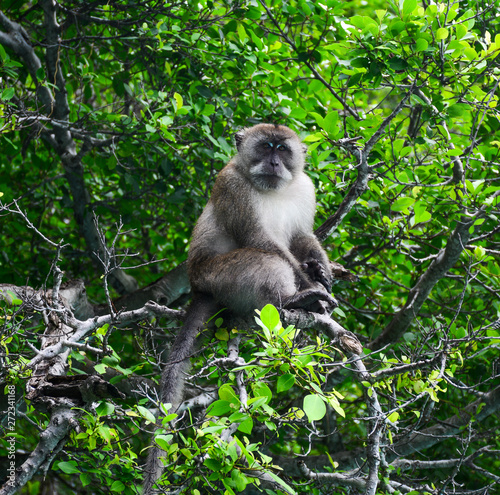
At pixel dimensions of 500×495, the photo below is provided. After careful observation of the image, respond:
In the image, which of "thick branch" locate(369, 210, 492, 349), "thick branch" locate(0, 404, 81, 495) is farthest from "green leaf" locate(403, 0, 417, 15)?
"thick branch" locate(0, 404, 81, 495)

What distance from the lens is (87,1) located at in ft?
21.3

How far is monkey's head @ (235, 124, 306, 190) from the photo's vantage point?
18.2 feet

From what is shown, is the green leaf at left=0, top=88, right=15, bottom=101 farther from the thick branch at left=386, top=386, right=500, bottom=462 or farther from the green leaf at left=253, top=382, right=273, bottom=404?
the thick branch at left=386, top=386, right=500, bottom=462

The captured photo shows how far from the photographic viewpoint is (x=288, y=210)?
18.8 ft

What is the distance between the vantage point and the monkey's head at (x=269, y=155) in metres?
5.54

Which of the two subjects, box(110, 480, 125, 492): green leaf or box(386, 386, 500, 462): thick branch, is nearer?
box(110, 480, 125, 492): green leaf

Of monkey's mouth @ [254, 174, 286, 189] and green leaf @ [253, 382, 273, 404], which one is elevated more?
monkey's mouth @ [254, 174, 286, 189]

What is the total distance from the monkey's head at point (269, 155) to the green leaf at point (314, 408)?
10.1 ft

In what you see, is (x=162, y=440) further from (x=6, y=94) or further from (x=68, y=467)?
(x=6, y=94)

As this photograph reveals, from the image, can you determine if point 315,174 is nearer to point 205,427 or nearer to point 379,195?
point 379,195

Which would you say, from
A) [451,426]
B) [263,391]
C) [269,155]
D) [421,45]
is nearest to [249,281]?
[269,155]

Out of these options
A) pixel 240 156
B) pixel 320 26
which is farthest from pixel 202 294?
pixel 320 26

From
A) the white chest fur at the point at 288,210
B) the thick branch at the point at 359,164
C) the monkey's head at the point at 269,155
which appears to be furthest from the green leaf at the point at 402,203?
the monkey's head at the point at 269,155

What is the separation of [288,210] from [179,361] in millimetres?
2200
